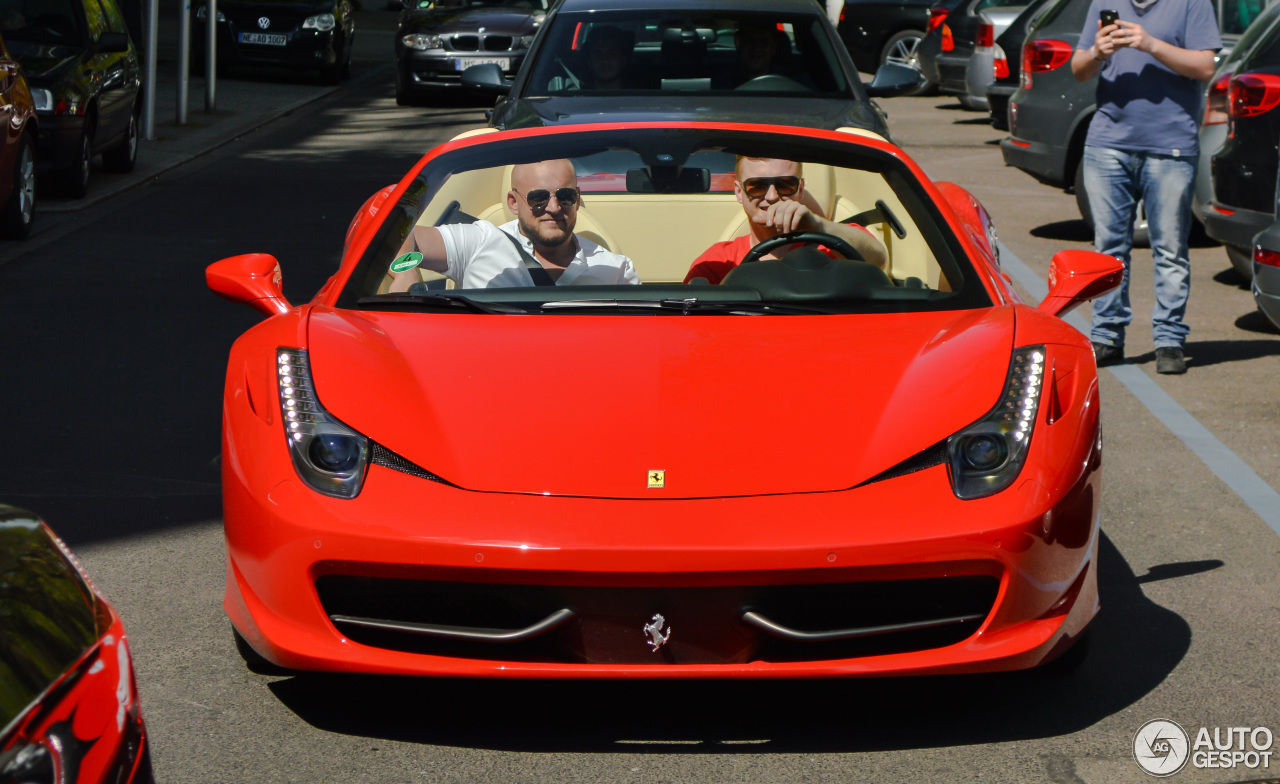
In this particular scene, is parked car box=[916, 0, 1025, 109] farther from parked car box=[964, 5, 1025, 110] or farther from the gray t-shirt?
the gray t-shirt

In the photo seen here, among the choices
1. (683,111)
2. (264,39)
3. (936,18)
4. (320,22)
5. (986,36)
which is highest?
(683,111)

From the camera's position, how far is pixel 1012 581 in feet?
10.8

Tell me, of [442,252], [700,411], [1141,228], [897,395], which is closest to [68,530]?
[442,252]

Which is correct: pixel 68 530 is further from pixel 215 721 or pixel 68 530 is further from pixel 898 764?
pixel 898 764

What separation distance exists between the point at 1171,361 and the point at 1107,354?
0.30 metres

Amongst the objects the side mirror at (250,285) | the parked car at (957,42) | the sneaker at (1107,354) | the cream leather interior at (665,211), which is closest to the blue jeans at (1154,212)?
the sneaker at (1107,354)

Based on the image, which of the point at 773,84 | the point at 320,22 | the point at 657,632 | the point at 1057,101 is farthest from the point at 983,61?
the point at 657,632

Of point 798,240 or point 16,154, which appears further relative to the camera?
point 16,154

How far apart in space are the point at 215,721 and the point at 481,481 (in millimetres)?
884

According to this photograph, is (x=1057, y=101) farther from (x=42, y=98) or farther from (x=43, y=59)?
(x=43, y=59)

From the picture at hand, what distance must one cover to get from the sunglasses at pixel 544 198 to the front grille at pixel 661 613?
62.6 inches

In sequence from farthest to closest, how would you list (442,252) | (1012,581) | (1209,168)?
(1209,168), (442,252), (1012,581)

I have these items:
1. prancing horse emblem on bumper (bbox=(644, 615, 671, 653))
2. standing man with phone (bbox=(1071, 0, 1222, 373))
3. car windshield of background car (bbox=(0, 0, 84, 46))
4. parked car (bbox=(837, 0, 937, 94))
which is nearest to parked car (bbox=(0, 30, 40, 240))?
car windshield of background car (bbox=(0, 0, 84, 46))

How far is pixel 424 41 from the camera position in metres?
19.4
